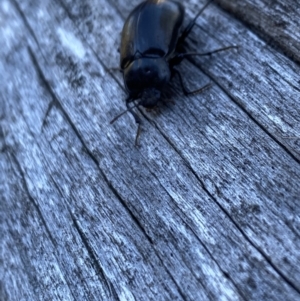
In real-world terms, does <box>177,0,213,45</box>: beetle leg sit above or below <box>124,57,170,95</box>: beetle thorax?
above

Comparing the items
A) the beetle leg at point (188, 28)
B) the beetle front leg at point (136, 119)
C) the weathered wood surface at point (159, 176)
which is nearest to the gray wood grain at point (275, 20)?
the weathered wood surface at point (159, 176)

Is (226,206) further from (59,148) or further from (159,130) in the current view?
(59,148)

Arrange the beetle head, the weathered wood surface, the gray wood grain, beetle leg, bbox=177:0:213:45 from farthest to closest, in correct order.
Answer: beetle leg, bbox=177:0:213:45
the beetle head
the gray wood grain
the weathered wood surface

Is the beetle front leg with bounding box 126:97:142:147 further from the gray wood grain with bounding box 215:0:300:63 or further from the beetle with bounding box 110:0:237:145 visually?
the gray wood grain with bounding box 215:0:300:63

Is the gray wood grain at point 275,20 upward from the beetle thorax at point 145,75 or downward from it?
upward

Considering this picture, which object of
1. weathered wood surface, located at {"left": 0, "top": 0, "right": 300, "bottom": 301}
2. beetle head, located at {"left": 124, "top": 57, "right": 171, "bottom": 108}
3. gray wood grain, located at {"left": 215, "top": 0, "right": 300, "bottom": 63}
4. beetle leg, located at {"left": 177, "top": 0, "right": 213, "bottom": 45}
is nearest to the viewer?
weathered wood surface, located at {"left": 0, "top": 0, "right": 300, "bottom": 301}

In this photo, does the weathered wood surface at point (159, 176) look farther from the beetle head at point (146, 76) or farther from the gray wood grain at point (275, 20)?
the beetle head at point (146, 76)

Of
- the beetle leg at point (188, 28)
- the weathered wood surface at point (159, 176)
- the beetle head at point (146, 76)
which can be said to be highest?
the beetle leg at point (188, 28)

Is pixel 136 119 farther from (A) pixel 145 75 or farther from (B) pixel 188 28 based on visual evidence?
(B) pixel 188 28

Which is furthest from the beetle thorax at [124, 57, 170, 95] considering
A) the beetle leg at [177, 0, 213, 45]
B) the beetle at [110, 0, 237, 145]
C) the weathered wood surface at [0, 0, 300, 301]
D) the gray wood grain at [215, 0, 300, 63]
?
A: the gray wood grain at [215, 0, 300, 63]
